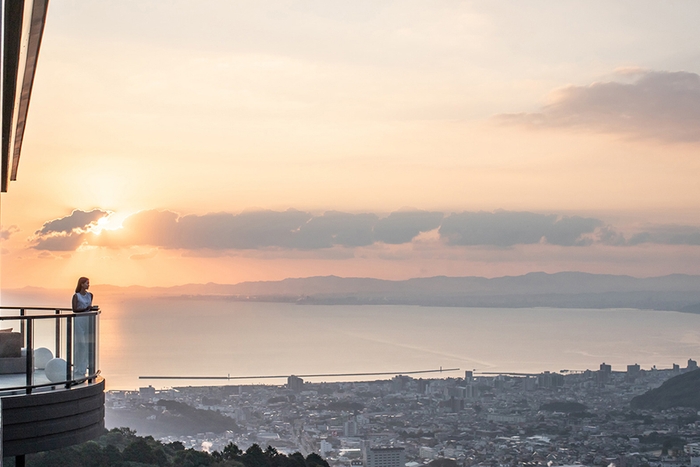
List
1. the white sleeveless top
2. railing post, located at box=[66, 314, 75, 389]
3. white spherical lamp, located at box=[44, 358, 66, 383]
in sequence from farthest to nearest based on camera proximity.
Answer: the white sleeveless top
railing post, located at box=[66, 314, 75, 389]
white spherical lamp, located at box=[44, 358, 66, 383]

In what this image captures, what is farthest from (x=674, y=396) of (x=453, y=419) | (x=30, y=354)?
(x=30, y=354)

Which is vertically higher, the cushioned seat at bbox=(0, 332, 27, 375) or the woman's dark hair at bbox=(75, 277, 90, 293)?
the woman's dark hair at bbox=(75, 277, 90, 293)

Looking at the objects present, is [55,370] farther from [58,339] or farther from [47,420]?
[47,420]

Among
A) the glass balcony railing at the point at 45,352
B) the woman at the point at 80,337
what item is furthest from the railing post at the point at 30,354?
the woman at the point at 80,337

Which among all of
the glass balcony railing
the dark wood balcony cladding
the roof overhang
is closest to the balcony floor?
the glass balcony railing

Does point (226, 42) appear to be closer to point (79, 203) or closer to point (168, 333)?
Answer: point (79, 203)

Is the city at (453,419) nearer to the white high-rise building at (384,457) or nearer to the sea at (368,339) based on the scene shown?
the white high-rise building at (384,457)

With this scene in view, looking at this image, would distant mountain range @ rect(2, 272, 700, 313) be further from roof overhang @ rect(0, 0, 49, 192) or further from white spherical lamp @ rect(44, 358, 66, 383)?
white spherical lamp @ rect(44, 358, 66, 383)
